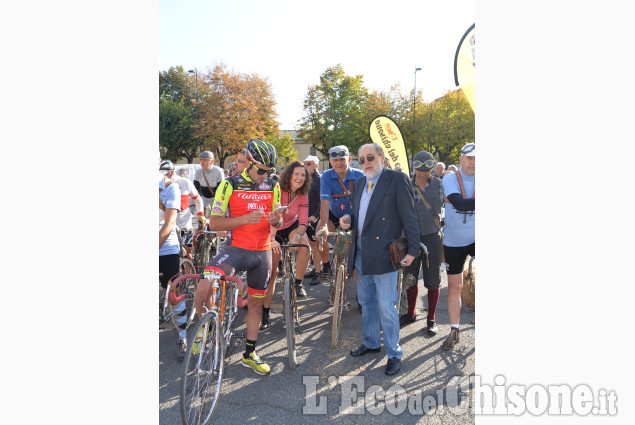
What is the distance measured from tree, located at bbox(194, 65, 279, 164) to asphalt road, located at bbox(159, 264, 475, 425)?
33.5 metres

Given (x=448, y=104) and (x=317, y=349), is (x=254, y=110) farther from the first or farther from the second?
(x=317, y=349)

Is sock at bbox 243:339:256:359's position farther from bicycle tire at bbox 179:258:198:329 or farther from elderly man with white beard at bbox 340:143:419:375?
elderly man with white beard at bbox 340:143:419:375

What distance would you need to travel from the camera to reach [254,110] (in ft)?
123

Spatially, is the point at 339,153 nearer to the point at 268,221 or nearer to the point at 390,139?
the point at 268,221

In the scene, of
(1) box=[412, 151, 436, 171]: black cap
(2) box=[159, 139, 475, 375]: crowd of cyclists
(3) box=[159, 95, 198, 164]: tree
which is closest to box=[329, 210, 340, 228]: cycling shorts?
(2) box=[159, 139, 475, 375]: crowd of cyclists

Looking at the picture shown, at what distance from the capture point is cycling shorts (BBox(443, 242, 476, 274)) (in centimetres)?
427

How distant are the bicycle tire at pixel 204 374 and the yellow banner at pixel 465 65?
2.90 m

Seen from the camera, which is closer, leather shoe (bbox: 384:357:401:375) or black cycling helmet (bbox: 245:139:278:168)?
black cycling helmet (bbox: 245:139:278:168)

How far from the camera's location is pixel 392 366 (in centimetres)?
390

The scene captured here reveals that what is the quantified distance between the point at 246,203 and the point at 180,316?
5.01 feet

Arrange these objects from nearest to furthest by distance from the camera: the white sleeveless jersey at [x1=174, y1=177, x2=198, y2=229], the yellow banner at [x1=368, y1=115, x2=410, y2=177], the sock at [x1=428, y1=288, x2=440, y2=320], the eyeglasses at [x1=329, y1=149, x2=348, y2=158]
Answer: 1. the sock at [x1=428, y1=288, x2=440, y2=320]
2. the eyeglasses at [x1=329, y1=149, x2=348, y2=158]
3. the white sleeveless jersey at [x1=174, y1=177, x2=198, y2=229]
4. the yellow banner at [x1=368, y1=115, x2=410, y2=177]

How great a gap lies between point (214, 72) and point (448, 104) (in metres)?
23.7
